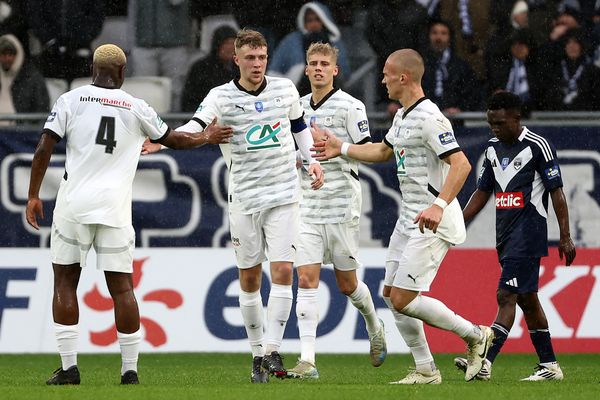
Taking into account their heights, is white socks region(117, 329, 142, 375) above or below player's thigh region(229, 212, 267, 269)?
below

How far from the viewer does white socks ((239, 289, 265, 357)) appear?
34.2 ft

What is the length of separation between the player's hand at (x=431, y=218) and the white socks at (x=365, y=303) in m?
2.31

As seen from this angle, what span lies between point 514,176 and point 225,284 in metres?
4.29

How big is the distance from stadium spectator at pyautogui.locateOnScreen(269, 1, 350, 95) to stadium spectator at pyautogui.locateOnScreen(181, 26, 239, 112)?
51cm

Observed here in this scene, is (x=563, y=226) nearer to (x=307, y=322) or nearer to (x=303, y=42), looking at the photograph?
(x=307, y=322)

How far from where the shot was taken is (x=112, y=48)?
371 inches

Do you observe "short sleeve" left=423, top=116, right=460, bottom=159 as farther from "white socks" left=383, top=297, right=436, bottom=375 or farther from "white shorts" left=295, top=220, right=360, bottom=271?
"white shorts" left=295, top=220, right=360, bottom=271

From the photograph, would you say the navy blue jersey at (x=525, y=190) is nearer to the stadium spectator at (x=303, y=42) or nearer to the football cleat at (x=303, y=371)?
the football cleat at (x=303, y=371)

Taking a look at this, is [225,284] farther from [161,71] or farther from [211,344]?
[161,71]

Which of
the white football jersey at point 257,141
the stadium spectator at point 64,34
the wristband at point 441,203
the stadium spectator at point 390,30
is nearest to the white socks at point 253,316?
the white football jersey at point 257,141

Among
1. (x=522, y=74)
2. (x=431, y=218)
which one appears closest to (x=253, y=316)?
(x=431, y=218)

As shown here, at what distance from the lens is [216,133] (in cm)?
999

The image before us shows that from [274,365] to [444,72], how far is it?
230 inches

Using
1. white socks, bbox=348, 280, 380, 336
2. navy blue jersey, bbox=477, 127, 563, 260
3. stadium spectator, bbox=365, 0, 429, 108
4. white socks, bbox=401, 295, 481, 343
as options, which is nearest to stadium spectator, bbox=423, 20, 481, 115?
stadium spectator, bbox=365, 0, 429, 108
